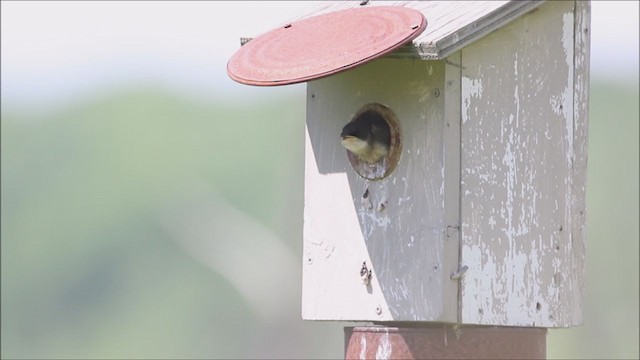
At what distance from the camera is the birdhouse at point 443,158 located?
171 inches

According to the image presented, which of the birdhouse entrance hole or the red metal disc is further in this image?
the birdhouse entrance hole

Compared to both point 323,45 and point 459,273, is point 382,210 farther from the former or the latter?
point 323,45

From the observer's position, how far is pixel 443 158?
14.2ft

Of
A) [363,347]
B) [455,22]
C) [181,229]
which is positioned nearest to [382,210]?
[363,347]

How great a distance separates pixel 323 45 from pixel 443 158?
44 cm

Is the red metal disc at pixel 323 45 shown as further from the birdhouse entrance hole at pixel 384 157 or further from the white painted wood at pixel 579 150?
the white painted wood at pixel 579 150

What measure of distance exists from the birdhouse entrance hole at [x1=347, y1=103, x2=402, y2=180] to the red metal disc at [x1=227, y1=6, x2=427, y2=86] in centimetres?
23

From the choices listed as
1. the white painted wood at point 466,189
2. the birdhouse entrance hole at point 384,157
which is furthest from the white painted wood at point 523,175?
the birdhouse entrance hole at point 384,157

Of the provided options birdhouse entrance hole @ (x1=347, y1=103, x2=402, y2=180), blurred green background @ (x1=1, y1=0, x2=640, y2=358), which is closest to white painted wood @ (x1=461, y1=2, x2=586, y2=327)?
birdhouse entrance hole @ (x1=347, y1=103, x2=402, y2=180)

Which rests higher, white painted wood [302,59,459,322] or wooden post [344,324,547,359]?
white painted wood [302,59,459,322]

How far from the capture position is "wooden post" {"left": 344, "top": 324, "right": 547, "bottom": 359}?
4.33m

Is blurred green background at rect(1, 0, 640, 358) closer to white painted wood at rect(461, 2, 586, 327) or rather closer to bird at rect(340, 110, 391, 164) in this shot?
white painted wood at rect(461, 2, 586, 327)

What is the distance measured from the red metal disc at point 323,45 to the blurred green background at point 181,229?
318 inches

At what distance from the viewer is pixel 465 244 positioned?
14.3ft
